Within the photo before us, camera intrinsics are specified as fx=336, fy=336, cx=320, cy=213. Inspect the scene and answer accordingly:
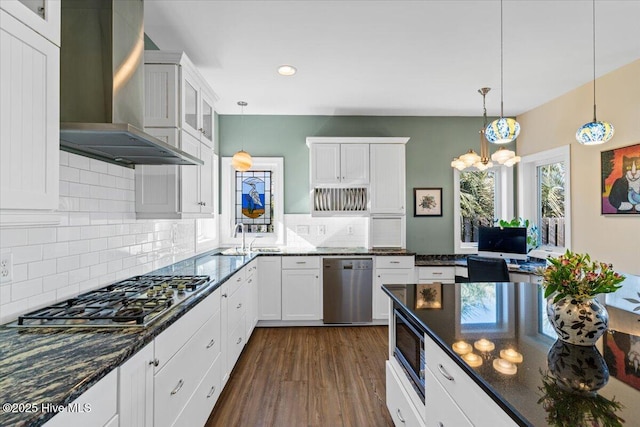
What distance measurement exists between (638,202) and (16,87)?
13.8 ft

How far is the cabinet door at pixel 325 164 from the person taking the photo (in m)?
4.40

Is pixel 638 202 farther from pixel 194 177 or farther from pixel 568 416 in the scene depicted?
pixel 194 177

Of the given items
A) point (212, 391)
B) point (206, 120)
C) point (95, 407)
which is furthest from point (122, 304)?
point (206, 120)

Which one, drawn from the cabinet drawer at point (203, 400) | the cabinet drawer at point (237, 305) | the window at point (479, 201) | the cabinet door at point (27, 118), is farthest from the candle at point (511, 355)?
the window at point (479, 201)

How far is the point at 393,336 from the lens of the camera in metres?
2.19

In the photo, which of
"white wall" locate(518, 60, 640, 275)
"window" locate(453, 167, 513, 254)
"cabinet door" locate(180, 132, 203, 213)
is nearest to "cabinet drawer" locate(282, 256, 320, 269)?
"cabinet door" locate(180, 132, 203, 213)

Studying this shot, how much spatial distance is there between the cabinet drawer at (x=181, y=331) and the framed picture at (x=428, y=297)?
1210 mm

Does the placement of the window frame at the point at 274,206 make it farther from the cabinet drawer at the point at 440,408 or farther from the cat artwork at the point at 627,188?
the cat artwork at the point at 627,188

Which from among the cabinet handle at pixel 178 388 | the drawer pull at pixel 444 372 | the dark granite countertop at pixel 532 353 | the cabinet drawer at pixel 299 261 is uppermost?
the dark granite countertop at pixel 532 353

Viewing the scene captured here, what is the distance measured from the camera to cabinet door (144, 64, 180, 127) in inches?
94.3

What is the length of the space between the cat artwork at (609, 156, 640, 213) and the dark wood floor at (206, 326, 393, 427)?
2601 mm

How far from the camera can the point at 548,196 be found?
14.4 ft

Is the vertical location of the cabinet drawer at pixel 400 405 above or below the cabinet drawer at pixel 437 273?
below

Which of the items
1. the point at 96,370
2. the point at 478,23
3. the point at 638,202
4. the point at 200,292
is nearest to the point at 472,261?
the point at 638,202
